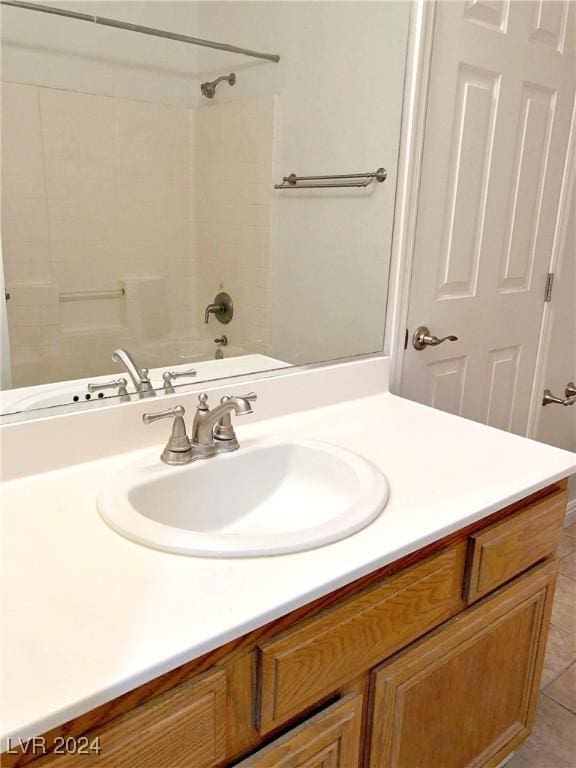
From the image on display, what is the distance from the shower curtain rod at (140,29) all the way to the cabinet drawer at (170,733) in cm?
120

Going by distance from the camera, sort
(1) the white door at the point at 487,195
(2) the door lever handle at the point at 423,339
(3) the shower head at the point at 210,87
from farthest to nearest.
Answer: (2) the door lever handle at the point at 423,339 → (1) the white door at the point at 487,195 → (3) the shower head at the point at 210,87

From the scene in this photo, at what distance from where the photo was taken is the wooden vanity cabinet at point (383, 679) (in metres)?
0.68

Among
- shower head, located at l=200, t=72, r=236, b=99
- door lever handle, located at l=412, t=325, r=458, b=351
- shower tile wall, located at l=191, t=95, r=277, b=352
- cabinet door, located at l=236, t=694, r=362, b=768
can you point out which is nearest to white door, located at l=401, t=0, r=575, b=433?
door lever handle, located at l=412, t=325, r=458, b=351

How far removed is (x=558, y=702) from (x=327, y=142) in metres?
1.63

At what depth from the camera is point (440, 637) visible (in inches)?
40.2

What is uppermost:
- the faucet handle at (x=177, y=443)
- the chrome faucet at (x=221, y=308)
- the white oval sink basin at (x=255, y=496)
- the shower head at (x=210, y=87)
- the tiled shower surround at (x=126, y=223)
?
the shower head at (x=210, y=87)

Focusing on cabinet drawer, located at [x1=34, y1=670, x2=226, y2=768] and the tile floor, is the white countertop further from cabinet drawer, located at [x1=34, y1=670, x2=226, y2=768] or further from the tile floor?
the tile floor

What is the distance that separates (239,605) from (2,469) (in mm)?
514

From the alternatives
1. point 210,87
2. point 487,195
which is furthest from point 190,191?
point 487,195

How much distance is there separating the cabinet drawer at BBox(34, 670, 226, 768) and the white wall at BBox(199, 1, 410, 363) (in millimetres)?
844

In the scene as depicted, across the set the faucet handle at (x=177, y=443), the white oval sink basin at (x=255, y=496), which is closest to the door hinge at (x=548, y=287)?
the white oval sink basin at (x=255, y=496)

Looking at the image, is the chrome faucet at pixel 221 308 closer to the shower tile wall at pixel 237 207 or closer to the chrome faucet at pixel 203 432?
the shower tile wall at pixel 237 207

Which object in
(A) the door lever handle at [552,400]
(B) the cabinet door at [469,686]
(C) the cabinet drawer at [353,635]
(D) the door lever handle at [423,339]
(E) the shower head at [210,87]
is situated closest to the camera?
(C) the cabinet drawer at [353,635]

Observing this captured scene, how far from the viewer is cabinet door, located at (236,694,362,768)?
0.80m
